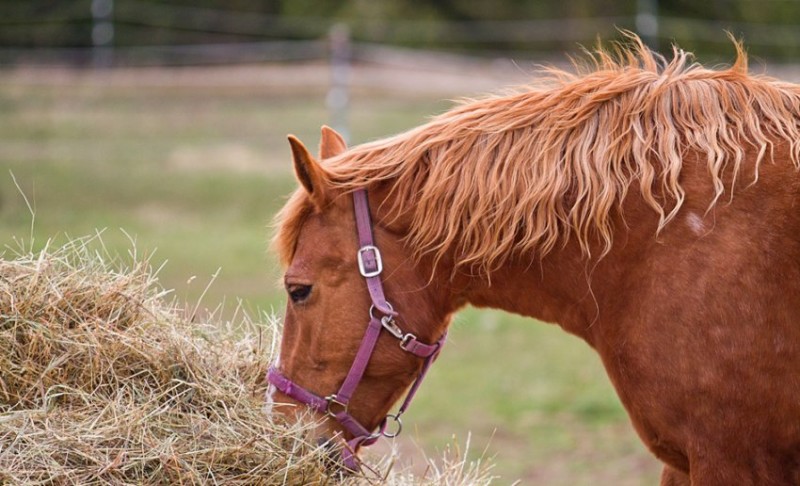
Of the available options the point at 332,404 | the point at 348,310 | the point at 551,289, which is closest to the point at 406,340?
the point at 348,310

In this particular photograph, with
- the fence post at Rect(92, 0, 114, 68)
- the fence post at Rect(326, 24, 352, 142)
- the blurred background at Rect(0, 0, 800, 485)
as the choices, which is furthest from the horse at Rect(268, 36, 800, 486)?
the fence post at Rect(92, 0, 114, 68)

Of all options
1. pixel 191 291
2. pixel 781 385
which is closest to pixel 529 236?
pixel 781 385

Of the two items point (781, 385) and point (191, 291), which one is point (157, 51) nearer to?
point (191, 291)

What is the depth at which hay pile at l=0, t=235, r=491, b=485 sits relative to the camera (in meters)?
2.45

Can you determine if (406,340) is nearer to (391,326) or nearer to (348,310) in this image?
(391,326)

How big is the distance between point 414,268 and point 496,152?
1.41 ft

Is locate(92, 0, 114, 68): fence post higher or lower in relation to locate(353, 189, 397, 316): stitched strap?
lower

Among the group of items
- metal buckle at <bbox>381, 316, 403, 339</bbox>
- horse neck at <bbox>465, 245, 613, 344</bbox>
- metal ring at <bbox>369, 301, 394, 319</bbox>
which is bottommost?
metal buckle at <bbox>381, 316, 403, 339</bbox>

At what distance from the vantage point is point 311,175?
2.81 m

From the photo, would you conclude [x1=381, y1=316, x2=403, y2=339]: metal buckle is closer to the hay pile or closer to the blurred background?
the hay pile

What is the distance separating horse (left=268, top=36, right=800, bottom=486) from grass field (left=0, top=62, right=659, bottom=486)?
497mm

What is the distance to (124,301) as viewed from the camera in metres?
2.86

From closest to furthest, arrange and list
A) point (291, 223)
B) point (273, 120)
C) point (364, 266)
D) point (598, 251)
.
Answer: point (598, 251), point (364, 266), point (291, 223), point (273, 120)

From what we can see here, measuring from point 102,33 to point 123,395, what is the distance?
55.8ft
